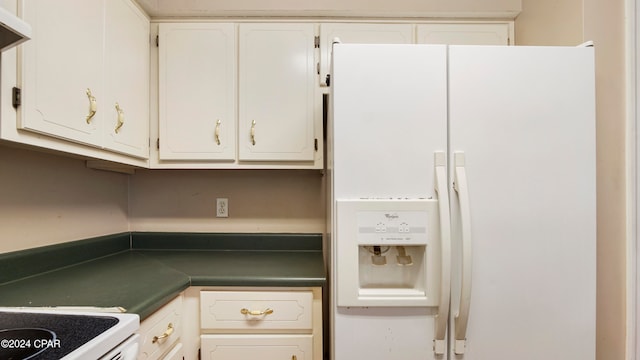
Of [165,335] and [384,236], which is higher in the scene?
[384,236]

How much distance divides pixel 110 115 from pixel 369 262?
1.17m

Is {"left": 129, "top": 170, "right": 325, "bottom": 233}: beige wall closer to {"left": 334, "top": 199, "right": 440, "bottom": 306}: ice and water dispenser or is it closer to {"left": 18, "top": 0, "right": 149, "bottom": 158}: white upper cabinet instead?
{"left": 18, "top": 0, "right": 149, "bottom": 158}: white upper cabinet

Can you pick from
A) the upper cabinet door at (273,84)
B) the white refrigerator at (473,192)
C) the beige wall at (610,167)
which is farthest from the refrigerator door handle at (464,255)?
the upper cabinet door at (273,84)

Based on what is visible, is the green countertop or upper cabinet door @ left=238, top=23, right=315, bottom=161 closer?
the green countertop

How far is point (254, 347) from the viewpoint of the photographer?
1.17 m

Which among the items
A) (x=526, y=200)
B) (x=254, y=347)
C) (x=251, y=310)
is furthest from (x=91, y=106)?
(x=526, y=200)

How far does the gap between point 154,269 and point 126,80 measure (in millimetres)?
839

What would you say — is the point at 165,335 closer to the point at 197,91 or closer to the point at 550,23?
the point at 197,91

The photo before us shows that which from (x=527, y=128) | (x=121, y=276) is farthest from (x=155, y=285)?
(x=527, y=128)

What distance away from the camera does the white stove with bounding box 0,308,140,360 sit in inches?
22.4

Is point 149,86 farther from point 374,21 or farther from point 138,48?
point 374,21

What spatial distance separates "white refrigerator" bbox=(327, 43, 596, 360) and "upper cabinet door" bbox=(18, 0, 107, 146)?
89cm

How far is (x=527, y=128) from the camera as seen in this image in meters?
1.02

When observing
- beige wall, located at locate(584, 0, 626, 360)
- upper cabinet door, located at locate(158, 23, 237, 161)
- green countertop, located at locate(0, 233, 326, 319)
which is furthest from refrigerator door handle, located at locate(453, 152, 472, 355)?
upper cabinet door, located at locate(158, 23, 237, 161)
